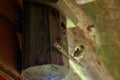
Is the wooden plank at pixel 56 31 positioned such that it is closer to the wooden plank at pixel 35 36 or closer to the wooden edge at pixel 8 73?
the wooden plank at pixel 35 36

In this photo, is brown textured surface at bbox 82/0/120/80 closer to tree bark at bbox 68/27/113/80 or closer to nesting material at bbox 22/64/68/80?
tree bark at bbox 68/27/113/80

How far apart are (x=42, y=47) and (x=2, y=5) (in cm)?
19

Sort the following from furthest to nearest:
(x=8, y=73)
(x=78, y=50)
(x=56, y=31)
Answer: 1. (x=78, y=50)
2. (x=56, y=31)
3. (x=8, y=73)

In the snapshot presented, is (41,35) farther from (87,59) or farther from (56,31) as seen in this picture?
(87,59)

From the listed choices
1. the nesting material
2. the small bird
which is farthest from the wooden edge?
the small bird

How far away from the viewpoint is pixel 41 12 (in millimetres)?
919

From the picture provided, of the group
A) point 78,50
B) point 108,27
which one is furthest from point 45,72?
point 108,27

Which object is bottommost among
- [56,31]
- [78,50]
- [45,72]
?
[78,50]

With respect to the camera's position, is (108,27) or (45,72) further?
Result: (108,27)

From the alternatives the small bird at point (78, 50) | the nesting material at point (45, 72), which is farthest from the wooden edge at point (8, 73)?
the small bird at point (78, 50)

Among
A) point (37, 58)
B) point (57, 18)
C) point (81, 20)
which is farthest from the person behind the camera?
point (81, 20)

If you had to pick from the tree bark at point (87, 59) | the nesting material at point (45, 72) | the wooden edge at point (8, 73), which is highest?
the wooden edge at point (8, 73)

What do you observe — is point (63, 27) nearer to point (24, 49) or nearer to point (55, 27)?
point (55, 27)

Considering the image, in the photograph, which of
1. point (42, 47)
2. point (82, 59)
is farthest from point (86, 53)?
point (42, 47)
